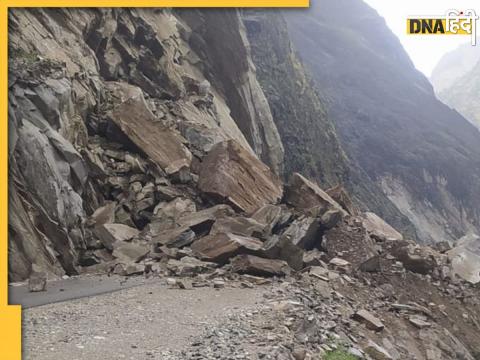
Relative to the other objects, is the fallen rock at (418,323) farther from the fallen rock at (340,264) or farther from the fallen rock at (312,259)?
the fallen rock at (312,259)

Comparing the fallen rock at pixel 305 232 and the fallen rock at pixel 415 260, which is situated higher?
the fallen rock at pixel 305 232

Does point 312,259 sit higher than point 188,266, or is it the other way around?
point 188,266

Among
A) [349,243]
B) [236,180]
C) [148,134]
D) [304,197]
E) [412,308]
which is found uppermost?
[148,134]

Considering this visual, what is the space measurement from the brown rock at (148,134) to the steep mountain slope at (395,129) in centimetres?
6084

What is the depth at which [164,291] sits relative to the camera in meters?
10.1

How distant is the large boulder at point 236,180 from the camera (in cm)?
1686

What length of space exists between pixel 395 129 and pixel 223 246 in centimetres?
8988

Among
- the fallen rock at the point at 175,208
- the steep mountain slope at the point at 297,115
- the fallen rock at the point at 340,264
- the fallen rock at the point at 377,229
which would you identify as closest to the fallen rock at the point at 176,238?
the fallen rock at the point at 175,208

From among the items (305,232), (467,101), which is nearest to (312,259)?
(305,232)

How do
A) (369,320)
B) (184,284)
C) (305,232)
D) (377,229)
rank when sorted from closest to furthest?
(369,320), (184,284), (305,232), (377,229)

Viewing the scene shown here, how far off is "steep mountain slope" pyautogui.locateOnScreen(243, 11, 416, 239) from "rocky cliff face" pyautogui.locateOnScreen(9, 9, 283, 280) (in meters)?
22.4

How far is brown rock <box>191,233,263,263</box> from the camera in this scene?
12.7 m

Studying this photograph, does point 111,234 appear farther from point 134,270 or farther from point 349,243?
point 349,243

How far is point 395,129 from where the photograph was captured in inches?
3814
